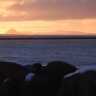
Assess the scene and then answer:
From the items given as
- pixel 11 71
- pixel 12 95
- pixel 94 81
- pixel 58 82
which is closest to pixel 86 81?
pixel 94 81

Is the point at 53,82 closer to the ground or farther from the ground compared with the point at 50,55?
farther from the ground

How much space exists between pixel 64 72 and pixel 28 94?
1086 millimetres

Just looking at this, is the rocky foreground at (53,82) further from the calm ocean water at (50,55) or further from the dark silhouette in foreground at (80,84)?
the calm ocean water at (50,55)

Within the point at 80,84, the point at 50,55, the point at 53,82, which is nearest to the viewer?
the point at 80,84

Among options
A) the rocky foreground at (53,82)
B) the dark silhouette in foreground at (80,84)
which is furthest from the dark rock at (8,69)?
the dark silhouette in foreground at (80,84)

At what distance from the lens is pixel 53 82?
13.4m

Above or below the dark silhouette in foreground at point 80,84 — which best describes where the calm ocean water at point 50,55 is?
below

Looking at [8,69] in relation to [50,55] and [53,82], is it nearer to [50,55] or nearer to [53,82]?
[53,82]

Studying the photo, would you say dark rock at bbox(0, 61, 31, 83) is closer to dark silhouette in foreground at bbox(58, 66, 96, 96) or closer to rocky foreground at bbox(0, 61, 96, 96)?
rocky foreground at bbox(0, 61, 96, 96)

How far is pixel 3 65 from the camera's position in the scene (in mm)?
16250

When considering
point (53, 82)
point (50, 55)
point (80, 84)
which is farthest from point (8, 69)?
point (50, 55)

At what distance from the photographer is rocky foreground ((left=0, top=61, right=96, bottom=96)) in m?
12.4

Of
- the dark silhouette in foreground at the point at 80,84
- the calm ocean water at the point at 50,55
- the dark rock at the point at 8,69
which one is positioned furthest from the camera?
the calm ocean water at the point at 50,55

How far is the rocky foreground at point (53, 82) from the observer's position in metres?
12.4
